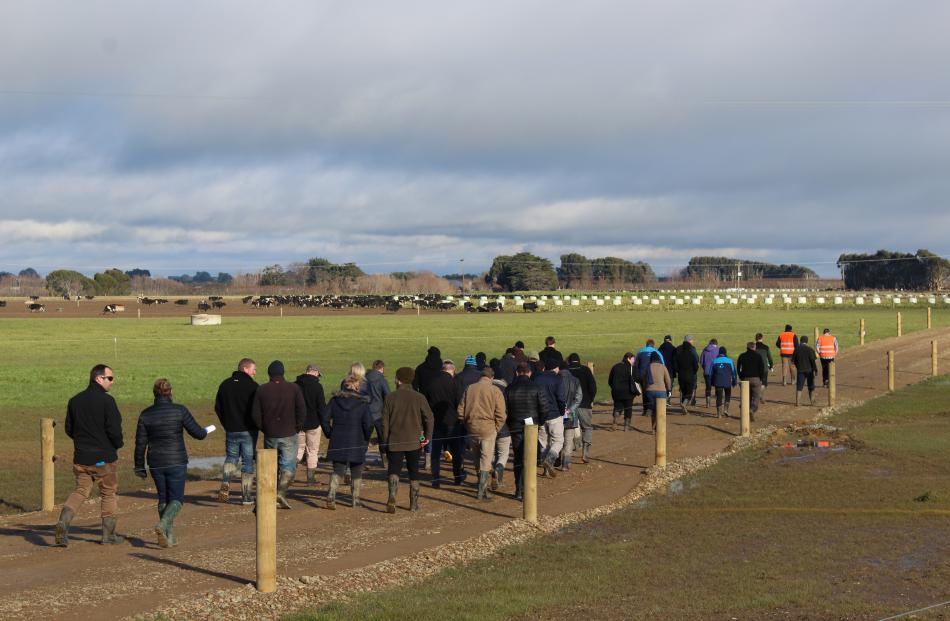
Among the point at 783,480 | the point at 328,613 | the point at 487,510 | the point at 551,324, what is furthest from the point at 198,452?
the point at 551,324

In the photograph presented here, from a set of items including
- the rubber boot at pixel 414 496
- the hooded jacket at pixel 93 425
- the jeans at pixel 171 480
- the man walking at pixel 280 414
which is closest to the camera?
the hooded jacket at pixel 93 425

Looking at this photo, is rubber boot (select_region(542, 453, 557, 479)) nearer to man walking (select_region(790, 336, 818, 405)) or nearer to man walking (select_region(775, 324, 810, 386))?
man walking (select_region(790, 336, 818, 405))

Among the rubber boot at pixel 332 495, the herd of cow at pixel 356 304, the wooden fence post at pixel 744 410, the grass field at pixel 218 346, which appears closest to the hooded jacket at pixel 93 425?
the rubber boot at pixel 332 495

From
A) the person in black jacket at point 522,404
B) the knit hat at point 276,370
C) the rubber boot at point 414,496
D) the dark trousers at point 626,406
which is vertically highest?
the knit hat at point 276,370

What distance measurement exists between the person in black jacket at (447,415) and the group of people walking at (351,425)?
0.02 meters

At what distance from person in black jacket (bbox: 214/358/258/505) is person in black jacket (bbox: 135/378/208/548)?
1854 mm

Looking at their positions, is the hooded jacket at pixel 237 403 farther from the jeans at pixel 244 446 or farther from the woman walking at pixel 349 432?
the woman walking at pixel 349 432

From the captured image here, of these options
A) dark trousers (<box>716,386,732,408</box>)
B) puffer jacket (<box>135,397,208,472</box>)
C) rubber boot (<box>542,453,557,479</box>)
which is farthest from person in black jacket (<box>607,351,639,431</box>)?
puffer jacket (<box>135,397,208,472</box>)

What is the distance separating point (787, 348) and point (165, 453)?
2204 cm

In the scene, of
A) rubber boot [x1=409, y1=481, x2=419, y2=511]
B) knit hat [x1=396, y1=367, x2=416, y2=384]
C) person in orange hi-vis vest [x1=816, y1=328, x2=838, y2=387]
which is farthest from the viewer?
person in orange hi-vis vest [x1=816, y1=328, x2=838, y2=387]

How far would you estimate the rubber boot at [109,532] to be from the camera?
11742mm

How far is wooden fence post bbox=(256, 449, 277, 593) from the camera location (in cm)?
974

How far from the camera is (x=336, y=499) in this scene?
579 inches

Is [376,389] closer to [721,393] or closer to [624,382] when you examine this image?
[624,382]
